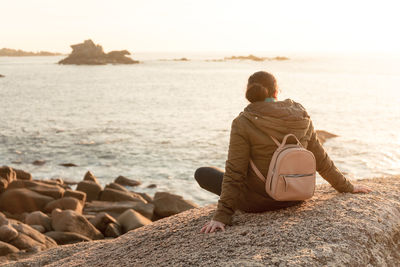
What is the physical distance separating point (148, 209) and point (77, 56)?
130 meters

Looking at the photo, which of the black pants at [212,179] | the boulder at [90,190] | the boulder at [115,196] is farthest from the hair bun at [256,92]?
the boulder at [90,190]

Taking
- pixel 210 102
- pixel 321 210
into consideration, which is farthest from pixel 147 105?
pixel 321 210

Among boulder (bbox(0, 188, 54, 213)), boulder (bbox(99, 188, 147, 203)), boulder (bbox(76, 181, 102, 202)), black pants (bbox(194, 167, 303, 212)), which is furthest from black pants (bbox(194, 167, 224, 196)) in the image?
boulder (bbox(76, 181, 102, 202))

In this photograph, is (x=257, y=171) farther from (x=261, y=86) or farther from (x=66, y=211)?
(x=66, y=211)

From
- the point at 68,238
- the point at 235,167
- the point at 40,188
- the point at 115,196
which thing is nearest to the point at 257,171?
the point at 235,167

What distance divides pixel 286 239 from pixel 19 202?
29.4ft

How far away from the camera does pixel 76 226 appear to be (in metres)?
8.60

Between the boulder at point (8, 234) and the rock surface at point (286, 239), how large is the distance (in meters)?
2.48

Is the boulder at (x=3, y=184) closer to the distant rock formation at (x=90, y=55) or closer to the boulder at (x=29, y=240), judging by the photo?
the boulder at (x=29, y=240)

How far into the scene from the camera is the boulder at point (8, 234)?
7.25 m

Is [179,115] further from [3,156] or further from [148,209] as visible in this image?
[148,209]

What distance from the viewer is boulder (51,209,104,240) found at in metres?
8.59

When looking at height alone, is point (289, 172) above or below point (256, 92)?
below

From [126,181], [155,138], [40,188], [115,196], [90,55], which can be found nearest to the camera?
[40,188]
